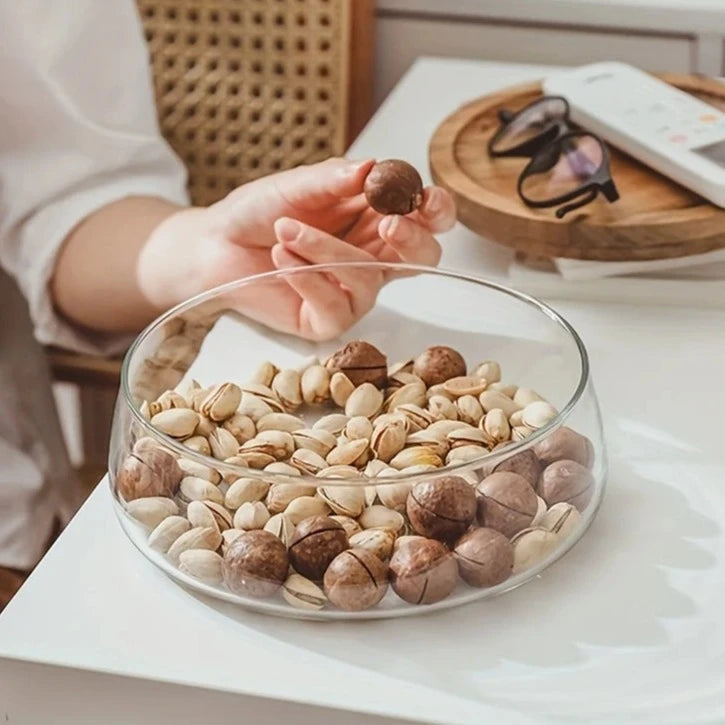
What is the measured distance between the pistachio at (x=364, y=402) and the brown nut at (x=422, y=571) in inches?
4.7

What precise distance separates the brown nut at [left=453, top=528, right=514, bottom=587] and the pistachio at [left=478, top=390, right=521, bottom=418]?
0.31ft

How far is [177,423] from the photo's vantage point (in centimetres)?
58

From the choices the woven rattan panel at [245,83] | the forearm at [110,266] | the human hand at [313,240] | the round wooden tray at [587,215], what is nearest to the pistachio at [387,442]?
the human hand at [313,240]

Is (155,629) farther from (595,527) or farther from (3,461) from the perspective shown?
(3,461)

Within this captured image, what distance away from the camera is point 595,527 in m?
0.56

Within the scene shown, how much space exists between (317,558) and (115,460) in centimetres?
11

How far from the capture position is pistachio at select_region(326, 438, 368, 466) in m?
0.56

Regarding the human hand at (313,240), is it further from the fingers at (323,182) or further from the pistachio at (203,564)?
the pistachio at (203,564)

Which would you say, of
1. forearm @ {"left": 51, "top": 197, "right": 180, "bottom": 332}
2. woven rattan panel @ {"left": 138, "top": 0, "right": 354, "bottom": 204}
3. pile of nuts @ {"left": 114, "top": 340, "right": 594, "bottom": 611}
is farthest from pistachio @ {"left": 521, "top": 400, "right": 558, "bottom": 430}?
woven rattan panel @ {"left": 138, "top": 0, "right": 354, "bottom": 204}

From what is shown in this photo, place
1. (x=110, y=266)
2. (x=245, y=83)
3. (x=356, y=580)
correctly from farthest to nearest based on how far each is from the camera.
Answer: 1. (x=245, y=83)
2. (x=110, y=266)
3. (x=356, y=580)

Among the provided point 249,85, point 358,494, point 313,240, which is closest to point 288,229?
point 313,240

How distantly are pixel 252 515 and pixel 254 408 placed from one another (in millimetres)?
101

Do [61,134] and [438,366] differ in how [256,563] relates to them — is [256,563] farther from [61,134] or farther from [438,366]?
[61,134]

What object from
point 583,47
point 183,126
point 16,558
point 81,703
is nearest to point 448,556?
point 81,703
